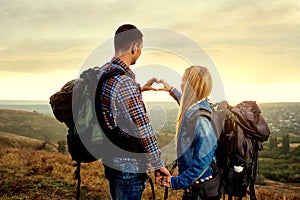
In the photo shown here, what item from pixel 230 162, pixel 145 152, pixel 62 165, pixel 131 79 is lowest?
pixel 62 165

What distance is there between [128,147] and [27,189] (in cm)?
744

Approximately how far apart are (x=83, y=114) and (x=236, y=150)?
237cm

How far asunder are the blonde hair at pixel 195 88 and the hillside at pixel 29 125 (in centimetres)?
10151

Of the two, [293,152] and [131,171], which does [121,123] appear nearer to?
[131,171]

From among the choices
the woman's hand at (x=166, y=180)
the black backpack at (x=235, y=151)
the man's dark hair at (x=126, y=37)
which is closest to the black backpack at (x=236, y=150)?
the black backpack at (x=235, y=151)

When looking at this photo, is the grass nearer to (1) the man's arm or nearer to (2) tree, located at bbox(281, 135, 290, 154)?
(1) the man's arm

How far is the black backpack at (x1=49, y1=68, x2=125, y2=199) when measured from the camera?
12.6 ft

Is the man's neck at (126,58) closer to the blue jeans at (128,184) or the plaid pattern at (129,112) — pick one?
the plaid pattern at (129,112)

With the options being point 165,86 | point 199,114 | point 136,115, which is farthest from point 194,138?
point 165,86

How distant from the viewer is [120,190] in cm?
376

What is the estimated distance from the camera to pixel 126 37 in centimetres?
377

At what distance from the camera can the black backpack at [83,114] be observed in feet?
12.6

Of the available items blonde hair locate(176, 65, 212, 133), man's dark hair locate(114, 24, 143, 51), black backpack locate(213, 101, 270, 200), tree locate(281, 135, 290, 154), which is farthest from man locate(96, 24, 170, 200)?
tree locate(281, 135, 290, 154)

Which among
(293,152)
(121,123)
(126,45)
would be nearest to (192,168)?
(121,123)
